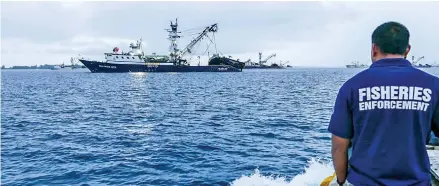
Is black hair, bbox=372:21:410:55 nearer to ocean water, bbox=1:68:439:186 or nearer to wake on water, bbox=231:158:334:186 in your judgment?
wake on water, bbox=231:158:334:186

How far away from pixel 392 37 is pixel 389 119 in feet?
2.23

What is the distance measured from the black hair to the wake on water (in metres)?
7.72

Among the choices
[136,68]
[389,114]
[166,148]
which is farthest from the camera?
[136,68]

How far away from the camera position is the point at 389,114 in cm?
288

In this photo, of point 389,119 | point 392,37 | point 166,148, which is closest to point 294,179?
point 166,148

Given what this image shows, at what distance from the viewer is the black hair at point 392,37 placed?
296cm

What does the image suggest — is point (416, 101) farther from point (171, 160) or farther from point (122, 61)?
point (122, 61)

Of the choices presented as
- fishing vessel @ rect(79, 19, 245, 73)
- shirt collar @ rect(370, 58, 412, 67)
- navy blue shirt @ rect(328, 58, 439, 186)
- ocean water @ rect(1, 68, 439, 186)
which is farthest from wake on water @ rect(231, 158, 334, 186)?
fishing vessel @ rect(79, 19, 245, 73)

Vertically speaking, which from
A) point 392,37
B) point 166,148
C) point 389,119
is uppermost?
point 392,37

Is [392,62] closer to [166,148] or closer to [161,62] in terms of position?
[166,148]

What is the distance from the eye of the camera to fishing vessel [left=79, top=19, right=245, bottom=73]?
385 feet

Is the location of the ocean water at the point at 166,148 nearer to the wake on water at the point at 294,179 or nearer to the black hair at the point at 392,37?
the wake on water at the point at 294,179

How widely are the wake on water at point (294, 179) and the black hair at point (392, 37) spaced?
25.3 feet

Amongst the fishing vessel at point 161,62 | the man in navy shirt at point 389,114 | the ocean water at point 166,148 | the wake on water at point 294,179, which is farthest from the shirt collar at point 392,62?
the fishing vessel at point 161,62
